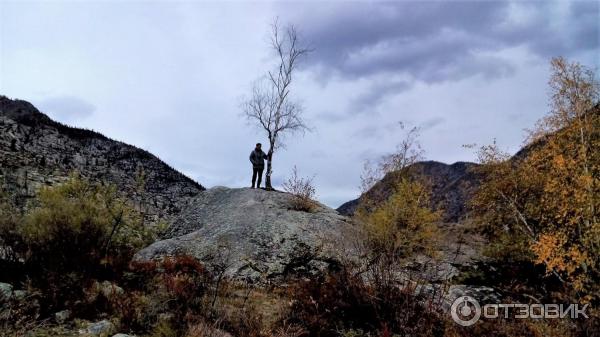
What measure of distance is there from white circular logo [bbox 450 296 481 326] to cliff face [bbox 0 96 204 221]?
58.4 feet

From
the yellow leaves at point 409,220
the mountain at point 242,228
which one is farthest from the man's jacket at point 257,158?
the yellow leaves at point 409,220

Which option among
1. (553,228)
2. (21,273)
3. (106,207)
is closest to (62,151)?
(106,207)

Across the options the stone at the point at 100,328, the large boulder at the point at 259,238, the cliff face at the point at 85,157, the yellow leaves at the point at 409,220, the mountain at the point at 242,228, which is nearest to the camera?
the stone at the point at 100,328

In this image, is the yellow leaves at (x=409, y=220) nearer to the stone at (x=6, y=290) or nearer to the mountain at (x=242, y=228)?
the mountain at (x=242, y=228)

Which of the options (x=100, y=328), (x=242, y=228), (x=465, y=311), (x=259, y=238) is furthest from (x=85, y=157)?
(x=465, y=311)

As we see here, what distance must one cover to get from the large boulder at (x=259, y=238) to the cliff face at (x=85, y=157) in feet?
Answer: 34.3

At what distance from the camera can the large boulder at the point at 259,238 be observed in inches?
427

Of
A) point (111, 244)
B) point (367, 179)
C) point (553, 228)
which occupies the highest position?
point (367, 179)

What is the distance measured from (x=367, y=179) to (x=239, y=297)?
18.9 m

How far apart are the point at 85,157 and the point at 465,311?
31.4m

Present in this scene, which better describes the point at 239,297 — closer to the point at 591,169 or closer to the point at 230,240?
Result: the point at 230,240

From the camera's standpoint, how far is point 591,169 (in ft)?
33.6

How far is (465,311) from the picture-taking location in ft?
26.4

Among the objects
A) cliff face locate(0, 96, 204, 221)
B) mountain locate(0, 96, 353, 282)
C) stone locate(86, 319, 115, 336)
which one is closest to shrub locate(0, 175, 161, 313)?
stone locate(86, 319, 115, 336)
